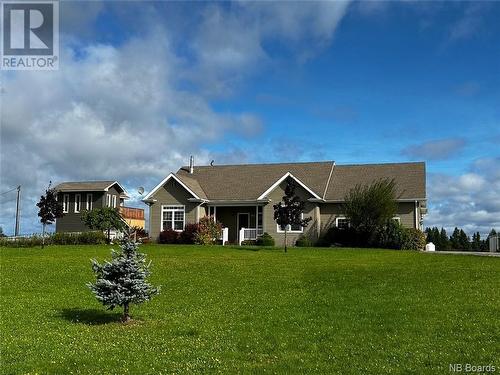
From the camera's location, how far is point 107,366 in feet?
29.0

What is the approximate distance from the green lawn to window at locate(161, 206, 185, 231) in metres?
20.0

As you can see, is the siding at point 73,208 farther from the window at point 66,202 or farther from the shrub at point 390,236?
the shrub at point 390,236

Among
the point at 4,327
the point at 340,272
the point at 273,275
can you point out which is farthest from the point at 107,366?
the point at 340,272

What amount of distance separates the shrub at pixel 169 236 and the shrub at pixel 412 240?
15433 millimetres

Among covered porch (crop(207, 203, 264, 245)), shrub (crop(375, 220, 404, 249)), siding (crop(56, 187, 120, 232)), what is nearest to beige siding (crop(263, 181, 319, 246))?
covered porch (crop(207, 203, 264, 245))

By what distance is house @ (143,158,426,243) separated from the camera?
38.6m

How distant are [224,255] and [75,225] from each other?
2872 cm

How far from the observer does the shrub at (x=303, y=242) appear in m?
37.5

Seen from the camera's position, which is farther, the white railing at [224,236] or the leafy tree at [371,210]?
the white railing at [224,236]

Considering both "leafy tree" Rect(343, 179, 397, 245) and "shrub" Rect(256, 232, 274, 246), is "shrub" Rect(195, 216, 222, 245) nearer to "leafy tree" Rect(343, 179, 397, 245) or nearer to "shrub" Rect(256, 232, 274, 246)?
"shrub" Rect(256, 232, 274, 246)

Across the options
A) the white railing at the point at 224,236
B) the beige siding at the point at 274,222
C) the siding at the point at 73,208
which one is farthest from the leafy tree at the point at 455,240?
the siding at the point at 73,208

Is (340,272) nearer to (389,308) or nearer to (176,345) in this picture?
(389,308)

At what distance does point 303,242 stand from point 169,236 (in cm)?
957

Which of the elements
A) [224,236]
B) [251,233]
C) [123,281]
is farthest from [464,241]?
[123,281]
